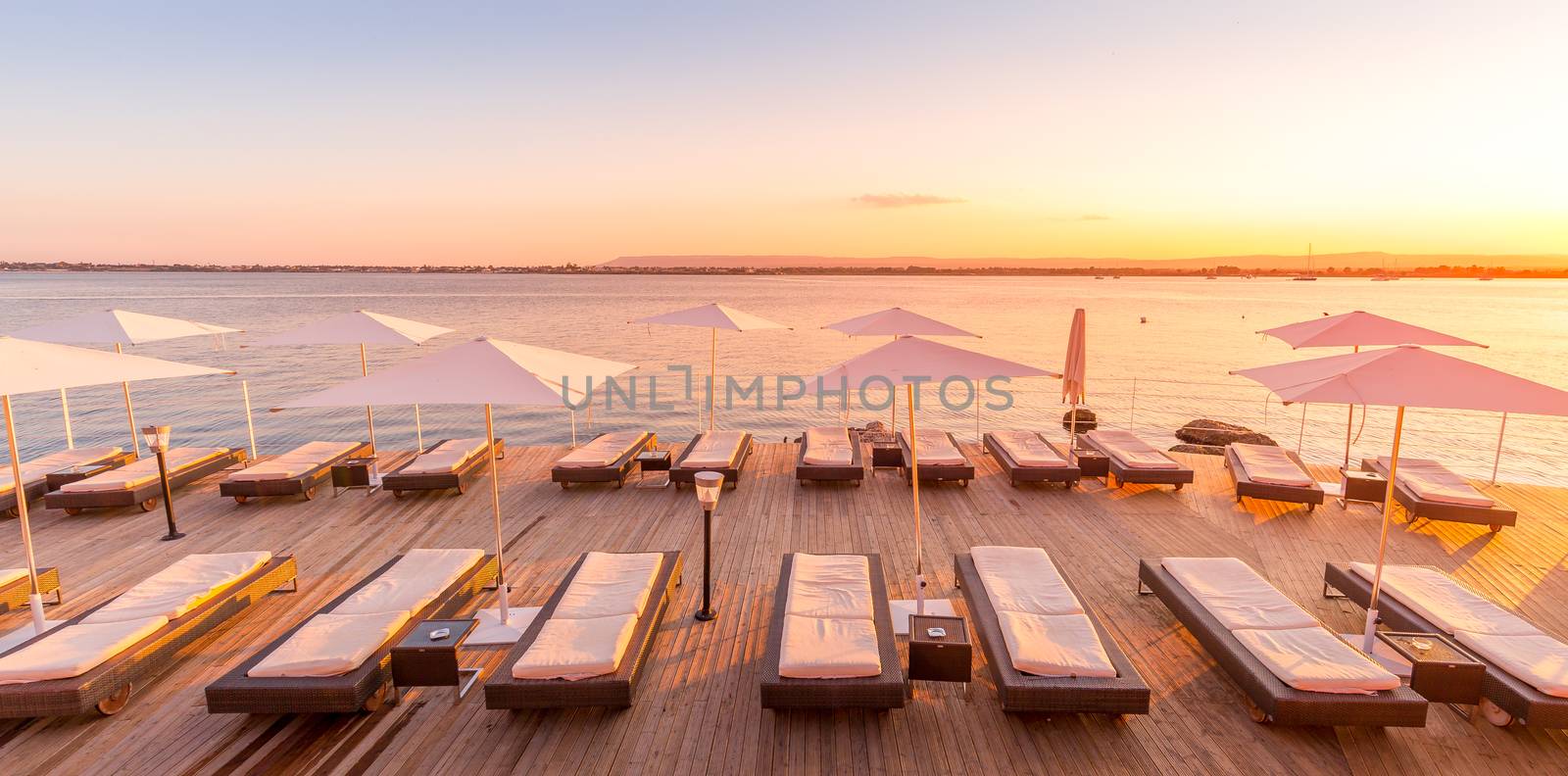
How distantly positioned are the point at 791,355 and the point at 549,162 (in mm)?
17198

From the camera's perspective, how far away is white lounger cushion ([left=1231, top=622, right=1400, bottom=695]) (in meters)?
3.57

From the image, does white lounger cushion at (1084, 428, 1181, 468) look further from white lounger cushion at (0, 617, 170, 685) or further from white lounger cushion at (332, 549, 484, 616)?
white lounger cushion at (0, 617, 170, 685)

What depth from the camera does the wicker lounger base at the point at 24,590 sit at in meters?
5.07

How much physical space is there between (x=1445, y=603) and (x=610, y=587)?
20.5 feet

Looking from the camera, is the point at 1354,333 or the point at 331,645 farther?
the point at 1354,333

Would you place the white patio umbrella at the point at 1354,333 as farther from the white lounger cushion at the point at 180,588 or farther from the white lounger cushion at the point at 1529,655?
the white lounger cushion at the point at 180,588

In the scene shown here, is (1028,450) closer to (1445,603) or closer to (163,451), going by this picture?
(1445,603)

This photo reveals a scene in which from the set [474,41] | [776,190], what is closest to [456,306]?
[776,190]

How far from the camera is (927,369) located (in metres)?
4.49

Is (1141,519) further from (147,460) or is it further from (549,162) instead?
(549,162)

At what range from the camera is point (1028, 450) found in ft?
30.4

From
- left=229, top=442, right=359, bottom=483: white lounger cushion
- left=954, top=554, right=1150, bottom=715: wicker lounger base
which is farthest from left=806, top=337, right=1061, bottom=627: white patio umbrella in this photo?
left=229, top=442, right=359, bottom=483: white lounger cushion

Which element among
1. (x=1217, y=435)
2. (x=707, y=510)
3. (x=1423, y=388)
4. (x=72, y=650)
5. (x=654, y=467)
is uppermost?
(x=1423, y=388)

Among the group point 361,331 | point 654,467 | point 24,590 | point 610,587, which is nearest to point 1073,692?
A: point 610,587
